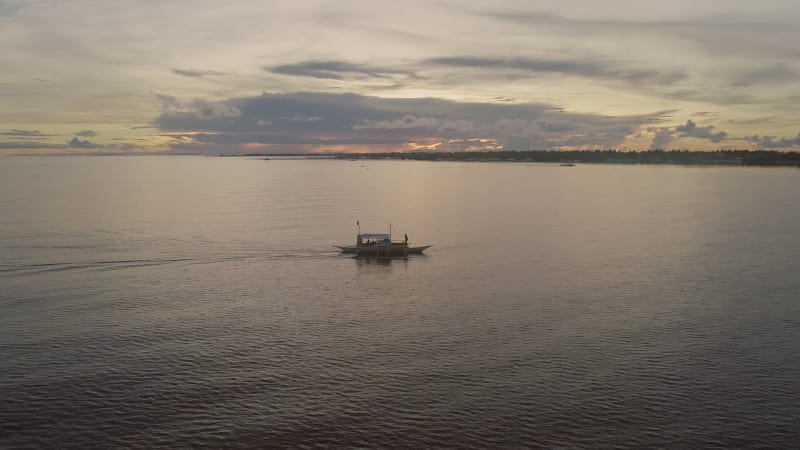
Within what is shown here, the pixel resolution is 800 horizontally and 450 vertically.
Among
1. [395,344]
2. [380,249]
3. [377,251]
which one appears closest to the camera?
[395,344]

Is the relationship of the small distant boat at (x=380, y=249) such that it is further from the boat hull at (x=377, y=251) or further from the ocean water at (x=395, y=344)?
the ocean water at (x=395, y=344)

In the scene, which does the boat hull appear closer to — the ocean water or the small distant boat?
the small distant boat

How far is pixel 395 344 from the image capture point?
59969mm

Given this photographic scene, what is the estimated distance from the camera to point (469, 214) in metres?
171

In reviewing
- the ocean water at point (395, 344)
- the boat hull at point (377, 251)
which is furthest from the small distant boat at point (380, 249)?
the ocean water at point (395, 344)

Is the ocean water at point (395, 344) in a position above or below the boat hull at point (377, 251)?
below

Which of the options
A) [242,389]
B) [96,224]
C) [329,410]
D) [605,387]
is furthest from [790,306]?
[96,224]

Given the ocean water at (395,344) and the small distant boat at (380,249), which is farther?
the small distant boat at (380,249)

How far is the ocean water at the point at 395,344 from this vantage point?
4406cm

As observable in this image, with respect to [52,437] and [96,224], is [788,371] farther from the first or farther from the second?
[96,224]

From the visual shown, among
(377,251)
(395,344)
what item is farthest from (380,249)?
(395,344)

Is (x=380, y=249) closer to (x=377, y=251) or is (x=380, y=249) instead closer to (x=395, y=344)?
(x=377, y=251)

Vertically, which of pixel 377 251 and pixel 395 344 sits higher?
pixel 377 251

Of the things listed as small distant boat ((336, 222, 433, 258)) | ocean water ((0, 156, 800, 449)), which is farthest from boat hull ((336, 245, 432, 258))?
ocean water ((0, 156, 800, 449))
